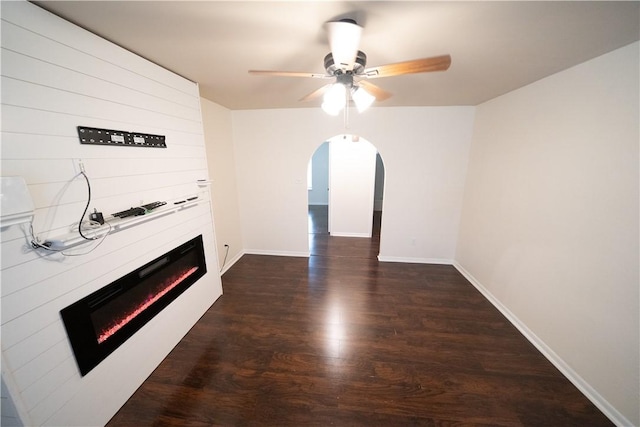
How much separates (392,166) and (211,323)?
3.12 m

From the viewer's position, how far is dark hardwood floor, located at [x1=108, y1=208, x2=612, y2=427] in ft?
4.90

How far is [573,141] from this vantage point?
1.71 m

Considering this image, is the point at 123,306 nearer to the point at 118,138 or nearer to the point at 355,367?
Result: the point at 118,138

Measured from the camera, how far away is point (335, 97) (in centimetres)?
144

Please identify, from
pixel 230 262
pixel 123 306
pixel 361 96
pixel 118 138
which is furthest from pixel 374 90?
pixel 230 262

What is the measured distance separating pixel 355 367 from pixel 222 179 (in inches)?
113

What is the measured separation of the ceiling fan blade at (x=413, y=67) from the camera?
113cm

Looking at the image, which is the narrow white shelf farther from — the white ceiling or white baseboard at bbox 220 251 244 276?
white baseboard at bbox 220 251 244 276

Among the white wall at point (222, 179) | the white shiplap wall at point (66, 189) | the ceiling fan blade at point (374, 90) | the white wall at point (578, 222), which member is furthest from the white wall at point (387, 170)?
the white shiplap wall at point (66, 189)

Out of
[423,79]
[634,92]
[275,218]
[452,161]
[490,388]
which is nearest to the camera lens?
[634,92]

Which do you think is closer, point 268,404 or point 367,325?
point 268,404

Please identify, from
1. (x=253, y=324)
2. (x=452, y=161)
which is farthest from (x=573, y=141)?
(x=253, y=324)

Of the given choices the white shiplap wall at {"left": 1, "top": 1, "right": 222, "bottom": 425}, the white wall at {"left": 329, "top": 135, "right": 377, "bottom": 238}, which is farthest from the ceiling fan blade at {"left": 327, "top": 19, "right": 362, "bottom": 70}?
the white wall at {"left": 329, "top": 135, "right": 377, "bottom": 238}

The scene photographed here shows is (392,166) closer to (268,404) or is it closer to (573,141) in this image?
(573,141)
